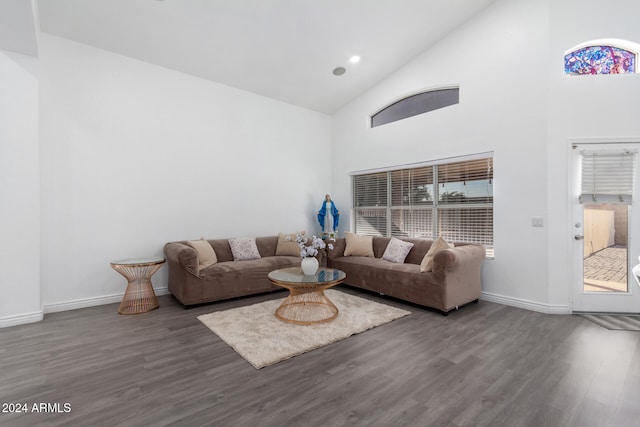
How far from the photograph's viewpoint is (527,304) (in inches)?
150

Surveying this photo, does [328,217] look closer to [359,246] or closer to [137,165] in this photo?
[359,246]

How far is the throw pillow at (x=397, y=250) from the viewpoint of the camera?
469 cm

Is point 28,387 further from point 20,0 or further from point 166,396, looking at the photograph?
point 20,0

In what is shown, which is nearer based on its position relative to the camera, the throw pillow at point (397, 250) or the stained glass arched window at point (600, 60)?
the stained glass arched window at point (600, 60)

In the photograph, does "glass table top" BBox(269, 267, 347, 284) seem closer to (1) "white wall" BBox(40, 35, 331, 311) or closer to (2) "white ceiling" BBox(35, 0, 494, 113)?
(1) "white wall" BBox(40, 35, 331, 311)

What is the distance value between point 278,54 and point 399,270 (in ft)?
12.3

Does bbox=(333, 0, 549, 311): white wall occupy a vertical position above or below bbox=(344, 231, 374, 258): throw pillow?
above

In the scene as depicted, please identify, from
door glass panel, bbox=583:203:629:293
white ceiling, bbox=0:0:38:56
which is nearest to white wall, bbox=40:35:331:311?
white ceiling, bbox=0:0:38:56

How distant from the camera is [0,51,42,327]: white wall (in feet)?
10.6

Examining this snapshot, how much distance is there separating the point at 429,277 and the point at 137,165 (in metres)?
4.34

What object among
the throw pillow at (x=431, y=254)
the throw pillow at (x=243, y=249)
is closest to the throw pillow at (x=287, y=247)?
the throw pillow at (x=243, y=249)

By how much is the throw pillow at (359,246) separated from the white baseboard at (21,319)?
4.19 metres

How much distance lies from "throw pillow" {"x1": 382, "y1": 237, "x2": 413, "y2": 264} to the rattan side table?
11.0ft

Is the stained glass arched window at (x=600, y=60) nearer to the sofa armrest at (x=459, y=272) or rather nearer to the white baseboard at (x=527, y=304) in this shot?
the sofa armrest at (x=459, y=272)
